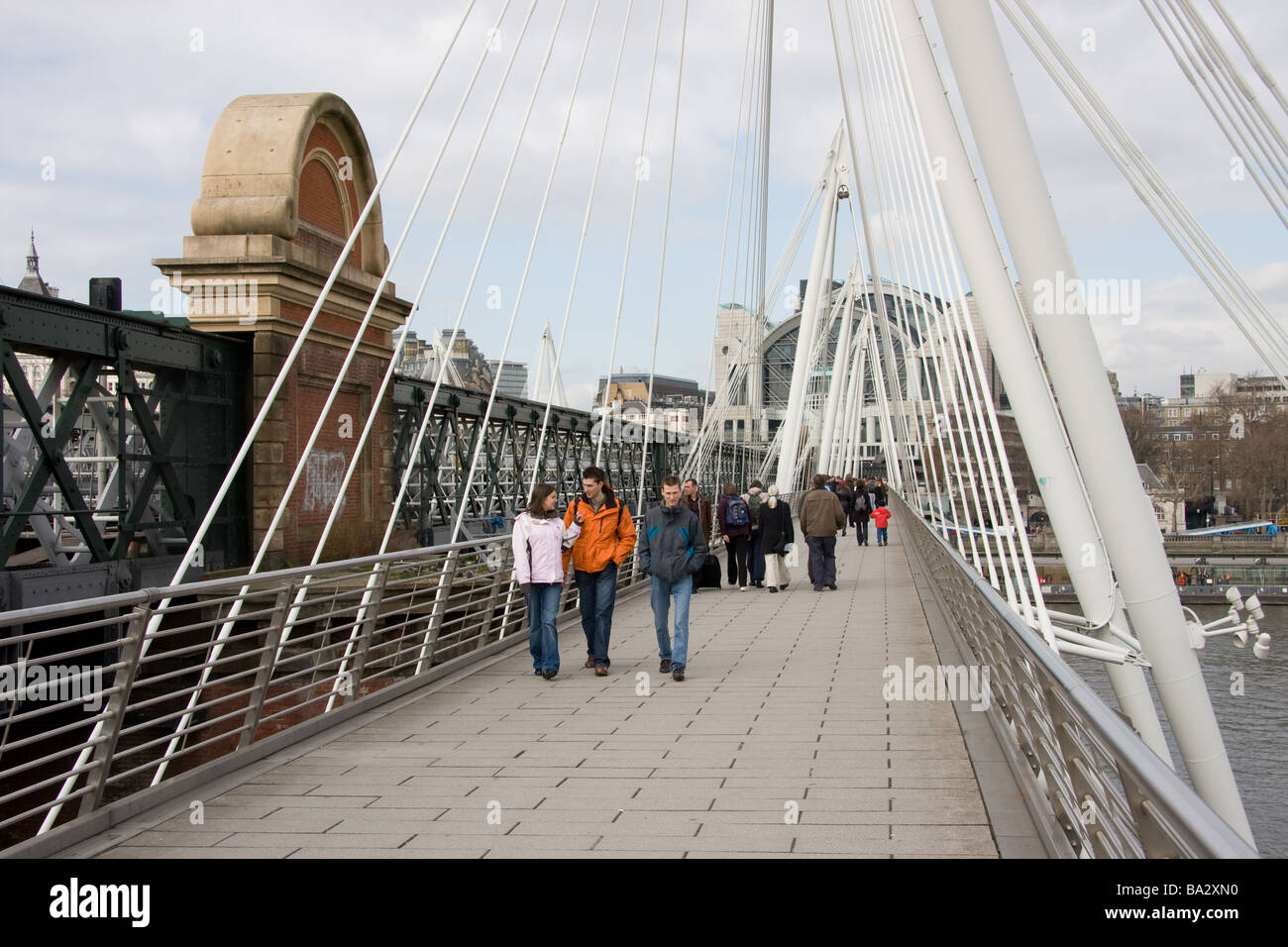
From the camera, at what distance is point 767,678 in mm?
9617

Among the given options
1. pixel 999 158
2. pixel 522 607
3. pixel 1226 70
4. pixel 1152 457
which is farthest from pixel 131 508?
pixel 1152 457

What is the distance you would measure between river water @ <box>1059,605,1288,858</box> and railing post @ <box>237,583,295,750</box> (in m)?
10.3

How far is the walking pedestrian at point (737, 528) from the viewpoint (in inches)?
688

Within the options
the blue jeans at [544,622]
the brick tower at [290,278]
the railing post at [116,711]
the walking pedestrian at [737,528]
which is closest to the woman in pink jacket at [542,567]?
the blue jeans at [544,622]

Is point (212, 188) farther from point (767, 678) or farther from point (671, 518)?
point (767, 678)

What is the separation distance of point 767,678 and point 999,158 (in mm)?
4270

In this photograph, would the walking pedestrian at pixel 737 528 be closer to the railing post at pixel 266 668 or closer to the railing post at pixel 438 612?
the railing post at pixel 438 612

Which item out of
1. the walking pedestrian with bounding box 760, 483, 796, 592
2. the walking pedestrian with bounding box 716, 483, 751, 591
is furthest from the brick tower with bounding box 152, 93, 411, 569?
the walking pedestrian with bounding box 760, 483, 796, 592

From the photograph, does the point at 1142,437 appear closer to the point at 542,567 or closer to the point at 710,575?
the point at 710,575

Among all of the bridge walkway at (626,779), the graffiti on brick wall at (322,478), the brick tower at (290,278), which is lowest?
the bridge walkway at (626,779)

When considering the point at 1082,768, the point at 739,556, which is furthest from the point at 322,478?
the point at 1082,768

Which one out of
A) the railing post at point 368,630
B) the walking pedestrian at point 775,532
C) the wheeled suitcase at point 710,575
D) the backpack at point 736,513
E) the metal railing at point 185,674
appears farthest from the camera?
the backpack at point 736,513

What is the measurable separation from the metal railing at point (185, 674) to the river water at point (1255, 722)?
898 centimetres

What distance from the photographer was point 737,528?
17.6m
